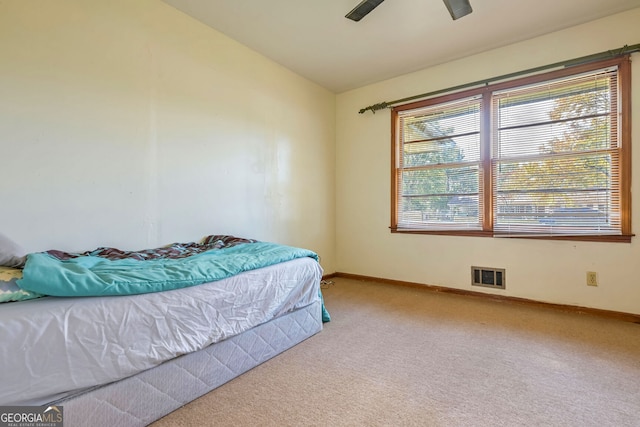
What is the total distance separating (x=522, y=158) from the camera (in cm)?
277

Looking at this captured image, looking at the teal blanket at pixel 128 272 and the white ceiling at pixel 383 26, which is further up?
the white ceiling at pixel 383 26

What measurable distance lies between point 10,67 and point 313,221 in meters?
2.80

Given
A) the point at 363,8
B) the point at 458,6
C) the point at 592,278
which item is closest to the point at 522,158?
the point at 592,278

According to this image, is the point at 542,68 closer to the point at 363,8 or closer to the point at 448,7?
the point at 448,7

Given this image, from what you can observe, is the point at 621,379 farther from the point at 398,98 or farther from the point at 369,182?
the point at 398,98

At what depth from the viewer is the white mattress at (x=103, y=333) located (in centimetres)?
93

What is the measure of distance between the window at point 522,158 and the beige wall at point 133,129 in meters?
1.58

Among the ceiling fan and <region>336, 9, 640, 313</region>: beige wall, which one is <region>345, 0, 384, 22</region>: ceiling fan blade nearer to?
the ceiling fan

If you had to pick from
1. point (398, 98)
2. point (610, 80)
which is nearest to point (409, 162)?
point (398, 98)

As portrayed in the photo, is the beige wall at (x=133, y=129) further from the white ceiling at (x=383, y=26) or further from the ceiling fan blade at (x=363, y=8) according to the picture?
the ceiling fan blade at (x=363, y=8)

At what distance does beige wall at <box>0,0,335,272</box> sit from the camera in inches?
65.4

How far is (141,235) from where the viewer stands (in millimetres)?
2119

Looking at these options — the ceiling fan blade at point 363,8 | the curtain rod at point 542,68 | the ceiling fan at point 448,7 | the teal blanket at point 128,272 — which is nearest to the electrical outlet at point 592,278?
the curtain rod at point 542,68

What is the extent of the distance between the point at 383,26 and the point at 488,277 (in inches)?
103
